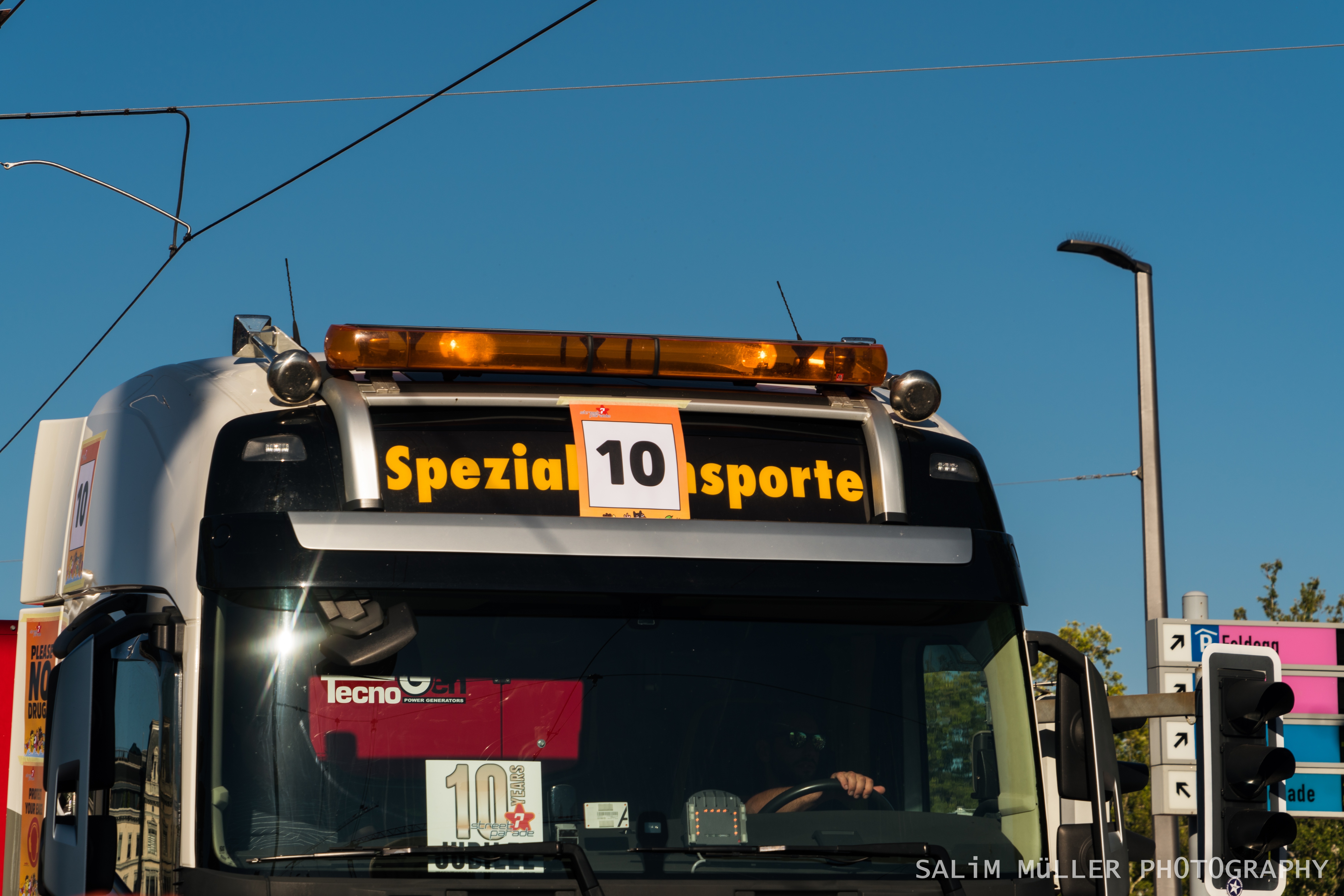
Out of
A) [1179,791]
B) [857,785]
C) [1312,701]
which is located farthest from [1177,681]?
[857,785]

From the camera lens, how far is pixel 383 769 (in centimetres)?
451

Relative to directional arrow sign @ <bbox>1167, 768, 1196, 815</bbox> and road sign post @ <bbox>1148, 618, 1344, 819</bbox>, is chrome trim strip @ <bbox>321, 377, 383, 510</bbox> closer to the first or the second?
directional arrow sign @ <bbox>1167, 768, 1196, 815</bbox>

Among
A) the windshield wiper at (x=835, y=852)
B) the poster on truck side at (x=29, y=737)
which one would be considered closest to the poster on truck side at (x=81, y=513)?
the poster on truck side at (x=29, y=737)

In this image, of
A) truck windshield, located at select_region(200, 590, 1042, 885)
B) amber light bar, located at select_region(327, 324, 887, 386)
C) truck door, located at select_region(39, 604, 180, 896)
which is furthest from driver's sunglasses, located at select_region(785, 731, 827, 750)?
truck door, located at select_region(39, 604, 180, 896)

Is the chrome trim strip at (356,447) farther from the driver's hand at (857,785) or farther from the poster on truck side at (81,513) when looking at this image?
the driver's hand at (857,785)

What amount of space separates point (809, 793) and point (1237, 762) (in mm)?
1451

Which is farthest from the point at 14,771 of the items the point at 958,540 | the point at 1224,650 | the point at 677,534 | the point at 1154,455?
the point at 1154,455

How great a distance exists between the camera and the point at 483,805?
4512mm

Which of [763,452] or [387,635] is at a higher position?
[763,452]

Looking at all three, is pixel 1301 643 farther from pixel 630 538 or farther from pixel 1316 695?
pixel 630 538

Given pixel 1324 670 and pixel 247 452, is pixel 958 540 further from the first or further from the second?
pixel 1324 670

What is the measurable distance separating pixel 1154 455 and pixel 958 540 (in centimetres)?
1036

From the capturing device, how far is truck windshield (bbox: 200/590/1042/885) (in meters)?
4.45

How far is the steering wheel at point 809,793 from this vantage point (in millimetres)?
4699
